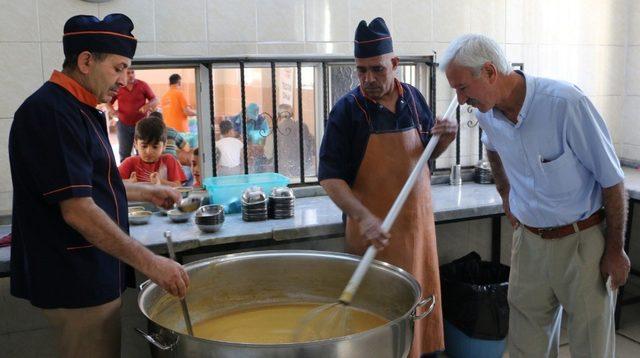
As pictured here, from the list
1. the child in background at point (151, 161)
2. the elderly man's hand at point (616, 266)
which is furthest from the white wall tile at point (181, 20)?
the elderly man's hand at point (616, 266)

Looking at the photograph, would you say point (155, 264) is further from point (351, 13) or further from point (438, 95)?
point (438, 95)

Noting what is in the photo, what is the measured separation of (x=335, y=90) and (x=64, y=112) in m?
2.13

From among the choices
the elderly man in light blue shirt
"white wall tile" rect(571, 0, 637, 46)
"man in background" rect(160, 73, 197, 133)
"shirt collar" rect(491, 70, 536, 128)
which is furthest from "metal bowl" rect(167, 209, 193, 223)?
"white wall tile" rect(571, 0, 637, 46)

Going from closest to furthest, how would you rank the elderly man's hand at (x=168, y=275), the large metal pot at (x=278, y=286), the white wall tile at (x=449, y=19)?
the elderly man's hand at (x=168, y=275), the large metal pot at (x=278, y=286), the white wall tile at (x=449, y=19)

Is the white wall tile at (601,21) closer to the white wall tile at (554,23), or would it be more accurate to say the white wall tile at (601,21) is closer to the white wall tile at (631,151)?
the white wall tile at (554,23)

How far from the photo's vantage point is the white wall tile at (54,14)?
9.50ft

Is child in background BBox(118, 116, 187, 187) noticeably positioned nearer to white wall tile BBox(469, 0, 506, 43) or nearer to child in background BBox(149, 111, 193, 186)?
child in background BBox(149, 111, 193, 186)

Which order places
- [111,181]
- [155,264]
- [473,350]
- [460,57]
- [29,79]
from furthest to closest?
[473,350]
[29,79]
[460,57]
[111,181]
[155,264]

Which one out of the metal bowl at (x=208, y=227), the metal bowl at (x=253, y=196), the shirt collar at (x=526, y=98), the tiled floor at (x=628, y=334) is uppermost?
the shirt collar at (x=526, y=98)

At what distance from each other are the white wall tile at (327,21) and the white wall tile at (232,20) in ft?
1.03

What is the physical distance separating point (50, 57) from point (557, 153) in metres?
2.33

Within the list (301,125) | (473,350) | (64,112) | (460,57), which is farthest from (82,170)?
(473,350)

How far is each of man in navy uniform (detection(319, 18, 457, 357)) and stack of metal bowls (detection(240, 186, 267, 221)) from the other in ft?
1.84

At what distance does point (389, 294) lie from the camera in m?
2.10
